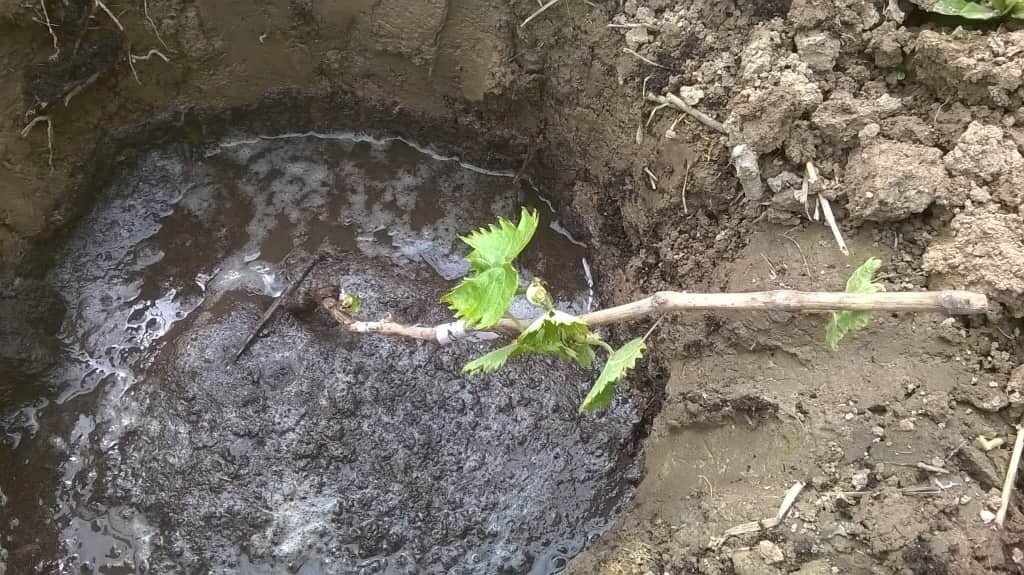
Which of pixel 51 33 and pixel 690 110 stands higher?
pixel 690 110

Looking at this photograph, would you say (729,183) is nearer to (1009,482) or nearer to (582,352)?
(582,352)

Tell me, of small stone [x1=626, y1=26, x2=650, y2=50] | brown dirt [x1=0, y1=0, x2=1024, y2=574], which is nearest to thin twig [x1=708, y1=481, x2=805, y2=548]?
brown dirt [x1=0, y1=0, x2=1024, y2=574]

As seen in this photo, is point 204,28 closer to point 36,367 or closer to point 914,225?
point 36,367

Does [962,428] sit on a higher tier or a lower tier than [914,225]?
lower

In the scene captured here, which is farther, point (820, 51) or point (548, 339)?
point (820, 51)

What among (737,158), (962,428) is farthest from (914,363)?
(737,158)

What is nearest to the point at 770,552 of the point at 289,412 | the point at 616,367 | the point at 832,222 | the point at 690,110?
the point at 616,367
